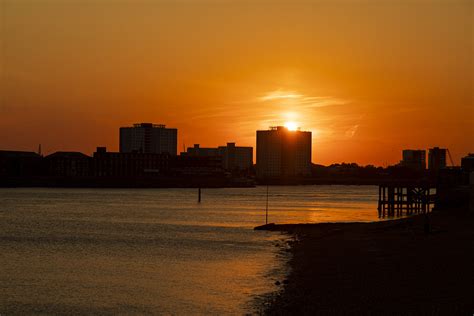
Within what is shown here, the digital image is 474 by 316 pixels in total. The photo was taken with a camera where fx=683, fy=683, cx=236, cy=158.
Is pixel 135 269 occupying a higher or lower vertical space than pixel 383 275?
lower

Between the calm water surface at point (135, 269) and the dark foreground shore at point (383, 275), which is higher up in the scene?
the dark foreground shore at point (383, 275)

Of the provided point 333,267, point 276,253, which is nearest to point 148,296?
point 333,267

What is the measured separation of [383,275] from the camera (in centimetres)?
2705

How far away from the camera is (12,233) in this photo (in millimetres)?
55406

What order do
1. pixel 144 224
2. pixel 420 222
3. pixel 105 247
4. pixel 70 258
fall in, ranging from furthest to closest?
pixel 144 224, pixel 420 222, pixel 105 247, pixel 70 258

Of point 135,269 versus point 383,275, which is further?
point 135,269

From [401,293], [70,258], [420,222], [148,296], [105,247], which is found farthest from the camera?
[420,222]

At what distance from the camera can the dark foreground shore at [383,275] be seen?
2103 cm

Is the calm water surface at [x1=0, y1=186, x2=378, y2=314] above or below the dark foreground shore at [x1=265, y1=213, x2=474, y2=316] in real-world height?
below

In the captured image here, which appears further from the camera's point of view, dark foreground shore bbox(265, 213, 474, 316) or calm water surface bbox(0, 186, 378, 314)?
calm water surface bbox(0, 186, 378, 314)

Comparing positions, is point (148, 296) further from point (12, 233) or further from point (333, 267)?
point (12, 233)

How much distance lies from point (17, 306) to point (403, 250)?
1939cm

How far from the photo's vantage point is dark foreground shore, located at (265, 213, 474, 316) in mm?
21031

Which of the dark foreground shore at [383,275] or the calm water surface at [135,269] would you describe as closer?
the dark foreground shore at [383,275]
